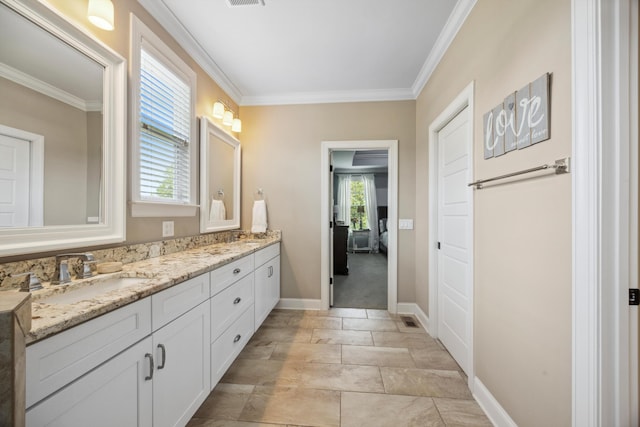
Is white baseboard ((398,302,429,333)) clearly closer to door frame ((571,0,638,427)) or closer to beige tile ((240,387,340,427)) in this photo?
beige tile ((240,387,340,427))

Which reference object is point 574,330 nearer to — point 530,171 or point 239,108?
point 530,171

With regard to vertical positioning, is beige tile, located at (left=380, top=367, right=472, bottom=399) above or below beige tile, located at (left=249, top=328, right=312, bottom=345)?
below

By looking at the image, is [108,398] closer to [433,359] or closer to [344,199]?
[433,359]

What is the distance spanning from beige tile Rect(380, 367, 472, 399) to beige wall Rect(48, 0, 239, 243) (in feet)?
6.46

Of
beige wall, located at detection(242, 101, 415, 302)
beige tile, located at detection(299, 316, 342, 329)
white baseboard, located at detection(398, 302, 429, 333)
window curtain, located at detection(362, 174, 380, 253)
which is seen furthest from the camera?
window curtain, located at detection(362, 174, 380, 253)

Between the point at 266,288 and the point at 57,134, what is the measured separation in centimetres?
197

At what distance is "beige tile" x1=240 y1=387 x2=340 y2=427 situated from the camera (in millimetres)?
1503

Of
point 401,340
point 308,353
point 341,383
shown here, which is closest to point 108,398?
point 341,383

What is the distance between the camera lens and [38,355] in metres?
0.68

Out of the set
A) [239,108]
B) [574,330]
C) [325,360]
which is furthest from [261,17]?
[325,360]

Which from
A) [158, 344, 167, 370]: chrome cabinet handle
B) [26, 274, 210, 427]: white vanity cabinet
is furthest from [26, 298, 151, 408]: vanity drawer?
[158, 344, 167, 370]: chrome cabinet handle

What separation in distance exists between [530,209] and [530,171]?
0.18m

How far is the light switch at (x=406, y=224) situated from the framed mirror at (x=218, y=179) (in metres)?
1.97

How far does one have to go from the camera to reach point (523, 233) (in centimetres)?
125
